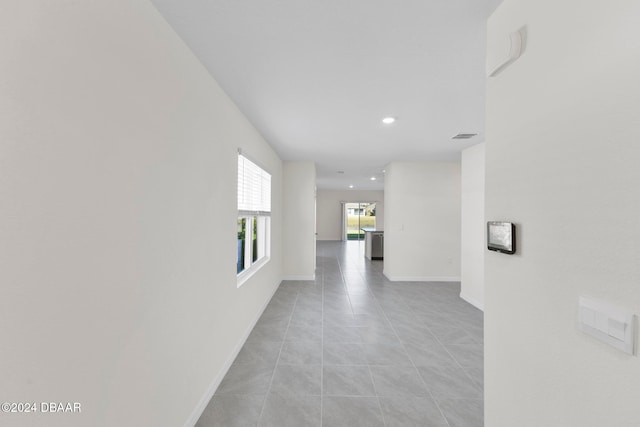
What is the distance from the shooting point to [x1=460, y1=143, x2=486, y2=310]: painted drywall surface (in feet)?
13.3

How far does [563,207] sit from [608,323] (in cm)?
38

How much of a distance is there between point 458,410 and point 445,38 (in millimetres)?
2549

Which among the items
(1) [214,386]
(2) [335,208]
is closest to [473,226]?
(1) [214,386]

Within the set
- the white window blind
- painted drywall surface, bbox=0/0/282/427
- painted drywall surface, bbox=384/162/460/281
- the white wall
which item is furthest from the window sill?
painted drywall surface, bbox=384/162/460/281

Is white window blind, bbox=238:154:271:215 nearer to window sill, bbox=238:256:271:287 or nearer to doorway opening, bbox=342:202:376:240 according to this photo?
window sill, bbox=238:256:271:287

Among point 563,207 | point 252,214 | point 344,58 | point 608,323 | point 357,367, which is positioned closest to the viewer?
point 608,323

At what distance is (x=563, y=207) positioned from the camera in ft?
3.01

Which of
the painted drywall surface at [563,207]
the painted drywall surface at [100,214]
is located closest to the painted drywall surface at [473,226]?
the painted drywall surface at [563,207]

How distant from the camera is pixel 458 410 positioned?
1.93m

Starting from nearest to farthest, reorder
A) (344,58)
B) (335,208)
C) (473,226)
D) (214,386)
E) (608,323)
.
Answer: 1. (608,323)
2. (344,58)
3. (214,386)
4. (473,226)
5. (335,208)

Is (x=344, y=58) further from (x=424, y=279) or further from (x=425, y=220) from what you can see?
(x=424, y=279)

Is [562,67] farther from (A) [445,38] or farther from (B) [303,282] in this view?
(B) [303,282]

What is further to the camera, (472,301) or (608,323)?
(472,301)

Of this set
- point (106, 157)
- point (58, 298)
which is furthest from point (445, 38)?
point (58, 298)
